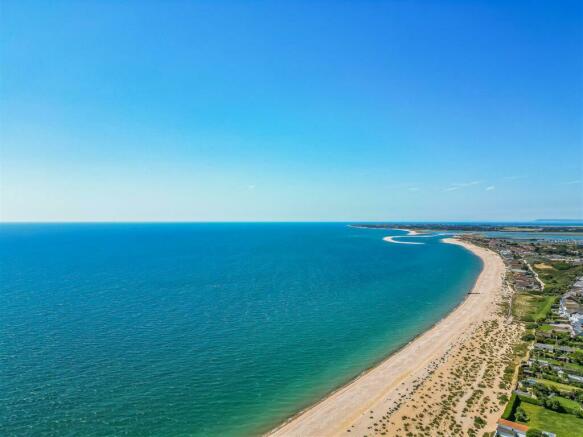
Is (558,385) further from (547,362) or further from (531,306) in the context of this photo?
(531,306)

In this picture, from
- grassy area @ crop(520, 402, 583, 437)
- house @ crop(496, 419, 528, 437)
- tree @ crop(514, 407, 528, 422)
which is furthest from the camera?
tree @ crop(514, 407, 528, 422)

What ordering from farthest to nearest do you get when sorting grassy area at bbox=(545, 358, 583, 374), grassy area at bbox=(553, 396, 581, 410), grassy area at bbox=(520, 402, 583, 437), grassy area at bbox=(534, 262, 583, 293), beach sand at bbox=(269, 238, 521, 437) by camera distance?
grassy area at bbox=(534, 262, 583, 293), grassy area at bbox=(545, 358, 583, 374), grassy area at bbox=(553, 396, 581, 410), beach sand at bbox=(269, 238, 521, 437), grassy area at bbox=(520, 402, 583, 437)

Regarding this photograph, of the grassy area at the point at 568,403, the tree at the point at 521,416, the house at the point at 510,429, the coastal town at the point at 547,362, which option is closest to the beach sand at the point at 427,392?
the house at the point at 510,429

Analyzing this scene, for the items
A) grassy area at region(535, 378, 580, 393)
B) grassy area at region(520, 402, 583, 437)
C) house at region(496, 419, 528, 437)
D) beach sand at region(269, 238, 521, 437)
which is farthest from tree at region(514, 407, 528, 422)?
grassy area at region(535, 378, 580, 393)

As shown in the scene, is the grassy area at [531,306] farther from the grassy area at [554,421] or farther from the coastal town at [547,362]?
the grassy area at [554,421]

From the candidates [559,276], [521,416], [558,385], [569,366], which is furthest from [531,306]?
[521,416]

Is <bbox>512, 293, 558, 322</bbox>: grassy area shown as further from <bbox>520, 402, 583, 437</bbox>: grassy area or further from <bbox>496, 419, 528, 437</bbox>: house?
<bbox>496, 419, 528, 437</bbox>: house
